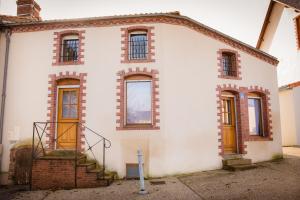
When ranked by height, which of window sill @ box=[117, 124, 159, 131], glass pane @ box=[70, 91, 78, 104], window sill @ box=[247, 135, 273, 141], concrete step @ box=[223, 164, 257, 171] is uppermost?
glass pane @ box=[70, 91, 78, 104]

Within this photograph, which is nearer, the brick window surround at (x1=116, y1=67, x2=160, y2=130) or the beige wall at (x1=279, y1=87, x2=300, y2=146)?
the brick window surround at (x1=116, y1=67, x2=160, y2=130)

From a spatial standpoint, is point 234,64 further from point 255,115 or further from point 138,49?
point 138,49

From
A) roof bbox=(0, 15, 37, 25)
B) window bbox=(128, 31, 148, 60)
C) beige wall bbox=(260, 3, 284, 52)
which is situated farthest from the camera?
beige wall bbox=(260, 3, 284, 52)

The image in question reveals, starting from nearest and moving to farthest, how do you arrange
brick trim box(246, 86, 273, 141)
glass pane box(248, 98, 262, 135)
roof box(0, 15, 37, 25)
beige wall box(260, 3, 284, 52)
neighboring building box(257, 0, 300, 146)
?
roof box(0, 15, 37, 25)
brick trim box(246, 86, 273, 141)
glass pane box(248, 98, 262, 135)
neighboring building box(257, 0, 300, 146)
beige wall box(260, 3, 284, 52)

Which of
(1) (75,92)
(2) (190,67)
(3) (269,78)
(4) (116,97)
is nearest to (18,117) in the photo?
(1) (75,92)

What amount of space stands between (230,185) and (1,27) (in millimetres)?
10928

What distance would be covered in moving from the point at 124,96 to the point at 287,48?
33.5 feet

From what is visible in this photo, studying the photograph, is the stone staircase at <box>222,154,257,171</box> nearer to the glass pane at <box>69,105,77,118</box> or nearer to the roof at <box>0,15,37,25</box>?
the glass pane at <box>69,105,77,118</box>

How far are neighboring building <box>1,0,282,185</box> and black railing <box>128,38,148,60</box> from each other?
0.04 m

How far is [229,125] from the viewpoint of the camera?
10953 mm

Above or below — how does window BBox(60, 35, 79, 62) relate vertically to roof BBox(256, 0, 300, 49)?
below

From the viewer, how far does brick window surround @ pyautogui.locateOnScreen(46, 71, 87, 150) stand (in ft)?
31.1

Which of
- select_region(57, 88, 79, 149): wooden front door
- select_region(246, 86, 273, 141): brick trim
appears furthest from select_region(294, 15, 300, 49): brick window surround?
select_region(57, 88, 79, 149): wooden front door

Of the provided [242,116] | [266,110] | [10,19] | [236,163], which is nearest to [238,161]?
[236,163]
